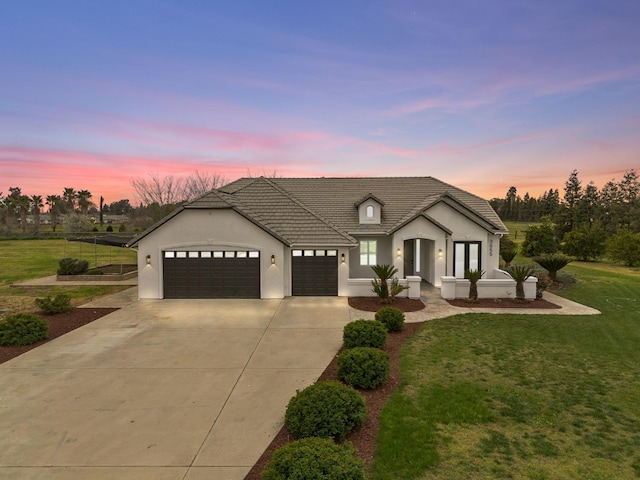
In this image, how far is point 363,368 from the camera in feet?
25.7

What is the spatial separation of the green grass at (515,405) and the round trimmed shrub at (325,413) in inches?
24.8

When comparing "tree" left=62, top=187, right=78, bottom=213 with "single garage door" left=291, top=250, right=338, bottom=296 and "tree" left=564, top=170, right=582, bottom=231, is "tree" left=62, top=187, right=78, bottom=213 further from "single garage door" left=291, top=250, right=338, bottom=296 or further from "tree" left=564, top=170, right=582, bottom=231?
"tree" left=564, top=170, right=582, bottom=231

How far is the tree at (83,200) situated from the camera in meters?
92.8

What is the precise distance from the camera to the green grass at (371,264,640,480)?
206 inches

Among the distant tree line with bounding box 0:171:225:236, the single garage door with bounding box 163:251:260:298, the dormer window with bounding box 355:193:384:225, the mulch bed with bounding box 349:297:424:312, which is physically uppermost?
the distant tree line with bounding box 0:171:225:236

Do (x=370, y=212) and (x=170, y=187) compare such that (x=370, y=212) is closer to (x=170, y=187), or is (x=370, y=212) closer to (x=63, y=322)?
(x=63, y=322)

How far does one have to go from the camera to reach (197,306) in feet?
53.7

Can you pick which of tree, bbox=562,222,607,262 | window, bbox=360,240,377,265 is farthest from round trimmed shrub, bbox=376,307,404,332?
tree, bbox=562,222,607,262

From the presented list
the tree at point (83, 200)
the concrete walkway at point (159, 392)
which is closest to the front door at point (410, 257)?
the concrete walkway at point (159, 392)

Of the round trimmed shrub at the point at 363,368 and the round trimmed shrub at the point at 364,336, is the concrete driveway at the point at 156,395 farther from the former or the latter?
the round trimmed shrub at the point at 363,368

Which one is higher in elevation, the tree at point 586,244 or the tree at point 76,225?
the tree at point 76,225

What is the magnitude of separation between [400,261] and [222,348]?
40.6 ft

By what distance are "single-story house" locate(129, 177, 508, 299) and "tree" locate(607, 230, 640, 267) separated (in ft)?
61.1

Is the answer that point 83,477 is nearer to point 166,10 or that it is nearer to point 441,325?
point 441,325
